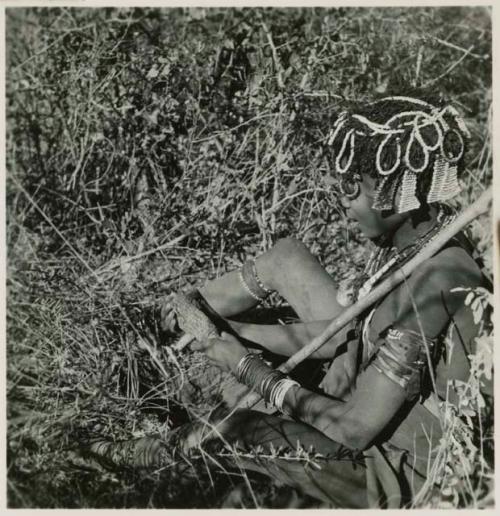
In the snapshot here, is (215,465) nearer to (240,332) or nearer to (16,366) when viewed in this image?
(240,332)

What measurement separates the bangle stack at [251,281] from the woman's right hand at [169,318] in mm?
287

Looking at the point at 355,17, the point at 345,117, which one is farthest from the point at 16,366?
the point at 355,17

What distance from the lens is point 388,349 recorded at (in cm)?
217

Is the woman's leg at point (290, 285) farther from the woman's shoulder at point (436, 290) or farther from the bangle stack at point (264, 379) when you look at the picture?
the woman's shoulder at point (436, 290)

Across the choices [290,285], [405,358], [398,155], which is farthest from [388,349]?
[290,285]

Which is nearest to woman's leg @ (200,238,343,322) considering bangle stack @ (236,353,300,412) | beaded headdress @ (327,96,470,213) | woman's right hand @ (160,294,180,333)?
woman's right hand @ (160,294,180,333)

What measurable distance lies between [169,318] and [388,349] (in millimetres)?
1058

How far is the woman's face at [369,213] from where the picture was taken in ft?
7.72

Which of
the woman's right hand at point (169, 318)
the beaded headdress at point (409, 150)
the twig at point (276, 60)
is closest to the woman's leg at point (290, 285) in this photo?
the woman's right hand at point (169, 318)

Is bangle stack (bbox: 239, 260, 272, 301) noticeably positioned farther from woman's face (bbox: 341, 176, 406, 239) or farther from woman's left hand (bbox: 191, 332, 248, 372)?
woman's face (bbox: 341, 176, 406, 239)

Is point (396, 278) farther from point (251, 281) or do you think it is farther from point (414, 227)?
point (251, 281)

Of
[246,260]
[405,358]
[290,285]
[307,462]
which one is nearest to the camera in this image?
[405,358]

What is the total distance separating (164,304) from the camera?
9.91ft

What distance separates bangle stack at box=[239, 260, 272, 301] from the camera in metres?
2.88
